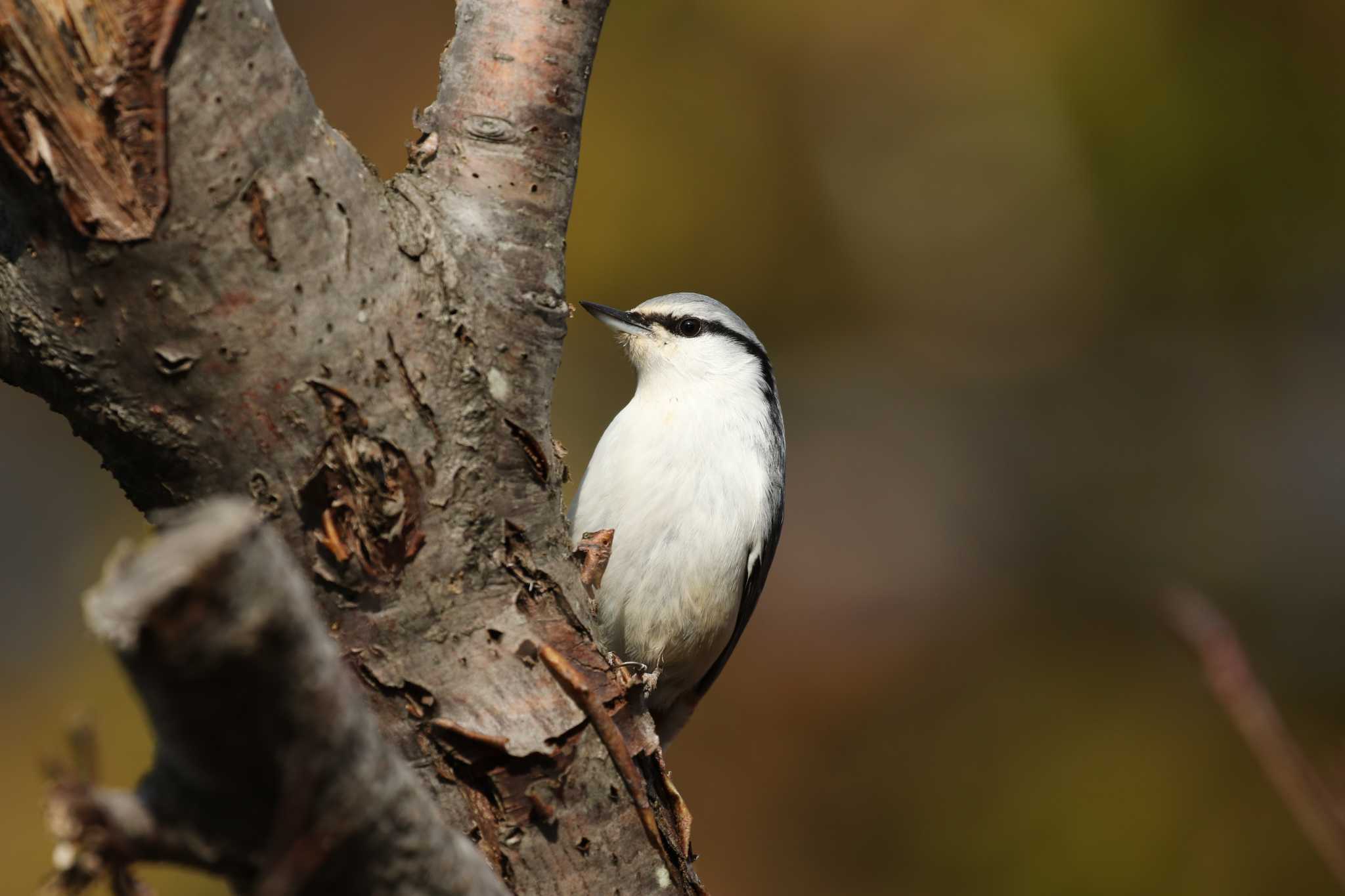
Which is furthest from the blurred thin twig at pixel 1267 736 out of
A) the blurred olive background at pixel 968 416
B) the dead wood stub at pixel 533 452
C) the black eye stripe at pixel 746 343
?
the blurred olive background at pixel 968 416

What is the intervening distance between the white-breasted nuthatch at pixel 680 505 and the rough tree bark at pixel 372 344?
100cm

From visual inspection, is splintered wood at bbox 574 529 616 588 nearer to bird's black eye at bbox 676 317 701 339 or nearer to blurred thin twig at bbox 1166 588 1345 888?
bird's black eye at bbox 676 317 701 339

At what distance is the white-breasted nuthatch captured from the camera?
2969 mm

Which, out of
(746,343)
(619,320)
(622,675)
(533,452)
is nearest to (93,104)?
(533,452)

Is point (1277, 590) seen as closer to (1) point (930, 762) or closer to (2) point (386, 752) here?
(1) point (930, 762)

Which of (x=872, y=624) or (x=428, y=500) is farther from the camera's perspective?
(x=872, y=624)

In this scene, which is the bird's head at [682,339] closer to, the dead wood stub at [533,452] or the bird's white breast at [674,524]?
the bird's white breast at [674,524]

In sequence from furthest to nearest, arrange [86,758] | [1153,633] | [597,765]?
[1153,633]
[597,765]
[86,758]

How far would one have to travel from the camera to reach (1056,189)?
543cm

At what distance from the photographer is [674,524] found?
2.99 meters

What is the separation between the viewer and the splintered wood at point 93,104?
134 cm

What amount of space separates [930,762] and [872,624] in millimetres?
734

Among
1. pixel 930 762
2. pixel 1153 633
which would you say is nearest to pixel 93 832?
pixel 930 762

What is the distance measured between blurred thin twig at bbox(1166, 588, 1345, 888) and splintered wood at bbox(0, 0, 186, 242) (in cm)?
142
